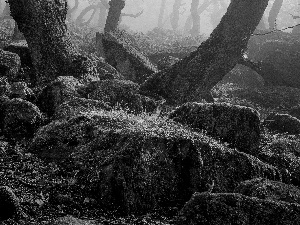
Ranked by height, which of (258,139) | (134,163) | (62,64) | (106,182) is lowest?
(106,182)

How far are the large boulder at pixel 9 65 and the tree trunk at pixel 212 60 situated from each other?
4018 millimetres

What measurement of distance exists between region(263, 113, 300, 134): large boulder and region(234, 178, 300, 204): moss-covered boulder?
5.05 m

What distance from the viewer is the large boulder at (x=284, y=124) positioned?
8476 mm

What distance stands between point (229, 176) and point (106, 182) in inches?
76.8

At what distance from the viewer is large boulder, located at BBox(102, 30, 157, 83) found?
13289mm

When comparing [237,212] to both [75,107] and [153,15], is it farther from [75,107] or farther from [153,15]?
[153,15]

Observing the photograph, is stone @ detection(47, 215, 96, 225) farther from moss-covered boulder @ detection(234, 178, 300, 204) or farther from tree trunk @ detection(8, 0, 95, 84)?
tree trunk @ detection(8, 0, 95, 84)

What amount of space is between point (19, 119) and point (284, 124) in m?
6.81

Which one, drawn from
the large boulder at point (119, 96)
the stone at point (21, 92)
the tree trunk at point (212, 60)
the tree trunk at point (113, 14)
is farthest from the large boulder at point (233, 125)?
the tree trunk at point (113, 14)

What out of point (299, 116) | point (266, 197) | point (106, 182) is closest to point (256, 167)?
point (266, 197)

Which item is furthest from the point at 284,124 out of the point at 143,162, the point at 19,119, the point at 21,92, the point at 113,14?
the point at 113,14

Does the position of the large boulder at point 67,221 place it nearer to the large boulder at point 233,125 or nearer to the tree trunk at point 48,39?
the large boulder at point 233,125

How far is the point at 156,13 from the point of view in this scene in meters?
103

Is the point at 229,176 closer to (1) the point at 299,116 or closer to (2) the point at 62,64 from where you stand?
(2) the point at 62,64
